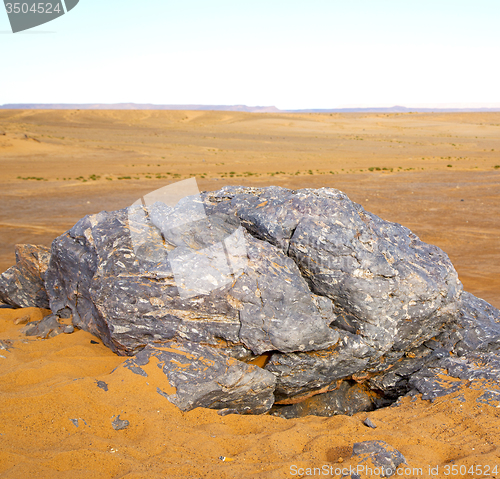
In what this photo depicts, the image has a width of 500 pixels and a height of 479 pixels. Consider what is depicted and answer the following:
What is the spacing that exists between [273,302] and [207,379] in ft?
3.51

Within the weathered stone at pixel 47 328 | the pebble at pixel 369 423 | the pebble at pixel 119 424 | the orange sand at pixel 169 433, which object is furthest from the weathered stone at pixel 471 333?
the weathered stone at pixel 47 328

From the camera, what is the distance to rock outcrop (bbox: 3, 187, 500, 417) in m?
4.70

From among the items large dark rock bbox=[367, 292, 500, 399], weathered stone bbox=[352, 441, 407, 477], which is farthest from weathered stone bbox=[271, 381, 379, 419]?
weathered stone bbox=[352, 441, 407, 477]

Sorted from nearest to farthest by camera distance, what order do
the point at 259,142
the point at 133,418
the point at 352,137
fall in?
Answer: the point at 133,418 < the point at 259,142 < the point at 352,137

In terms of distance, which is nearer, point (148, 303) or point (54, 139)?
point (148, 303)

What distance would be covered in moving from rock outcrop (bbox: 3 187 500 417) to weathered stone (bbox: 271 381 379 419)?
0.01m

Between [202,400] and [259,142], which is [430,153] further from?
[202,400]

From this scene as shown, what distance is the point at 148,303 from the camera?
4.73 m

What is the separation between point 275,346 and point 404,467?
171cm

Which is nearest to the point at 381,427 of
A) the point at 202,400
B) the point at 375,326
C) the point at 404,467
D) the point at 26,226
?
the point at 404,467

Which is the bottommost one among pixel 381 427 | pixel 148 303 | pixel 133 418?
pixel 381 427

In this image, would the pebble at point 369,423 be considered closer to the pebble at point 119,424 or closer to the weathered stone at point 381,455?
the weathered stone at point 381,455

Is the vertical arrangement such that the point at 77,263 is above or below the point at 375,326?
above

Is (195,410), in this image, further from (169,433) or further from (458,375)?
(458,375)
